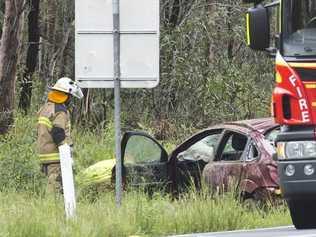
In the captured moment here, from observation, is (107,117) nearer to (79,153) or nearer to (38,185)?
(79,153)

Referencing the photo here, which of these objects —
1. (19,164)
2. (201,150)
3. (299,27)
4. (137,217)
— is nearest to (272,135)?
(201,150)

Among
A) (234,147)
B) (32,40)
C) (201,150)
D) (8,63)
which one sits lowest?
(201,150)

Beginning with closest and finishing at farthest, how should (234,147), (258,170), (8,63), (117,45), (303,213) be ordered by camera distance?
(303,213)
(117,45)
(258,170)
(234,147)
(8,63)

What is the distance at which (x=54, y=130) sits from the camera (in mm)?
11812

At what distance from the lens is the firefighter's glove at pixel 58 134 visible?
11.8m

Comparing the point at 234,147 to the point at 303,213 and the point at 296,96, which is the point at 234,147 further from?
the point at 296,96

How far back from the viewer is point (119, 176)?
9.49 meters

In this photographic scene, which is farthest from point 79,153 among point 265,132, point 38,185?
point 265,132

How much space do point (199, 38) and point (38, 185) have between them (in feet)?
27.7

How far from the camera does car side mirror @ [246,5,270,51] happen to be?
8094 mm

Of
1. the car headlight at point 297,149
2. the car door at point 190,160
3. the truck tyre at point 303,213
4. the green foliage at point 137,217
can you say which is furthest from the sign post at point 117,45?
the car headlight at point 297,149

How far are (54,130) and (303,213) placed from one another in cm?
460

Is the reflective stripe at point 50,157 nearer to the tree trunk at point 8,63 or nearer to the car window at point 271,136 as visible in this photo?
the car window at point 271,136

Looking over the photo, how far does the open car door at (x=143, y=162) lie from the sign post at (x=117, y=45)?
124 centimetres
